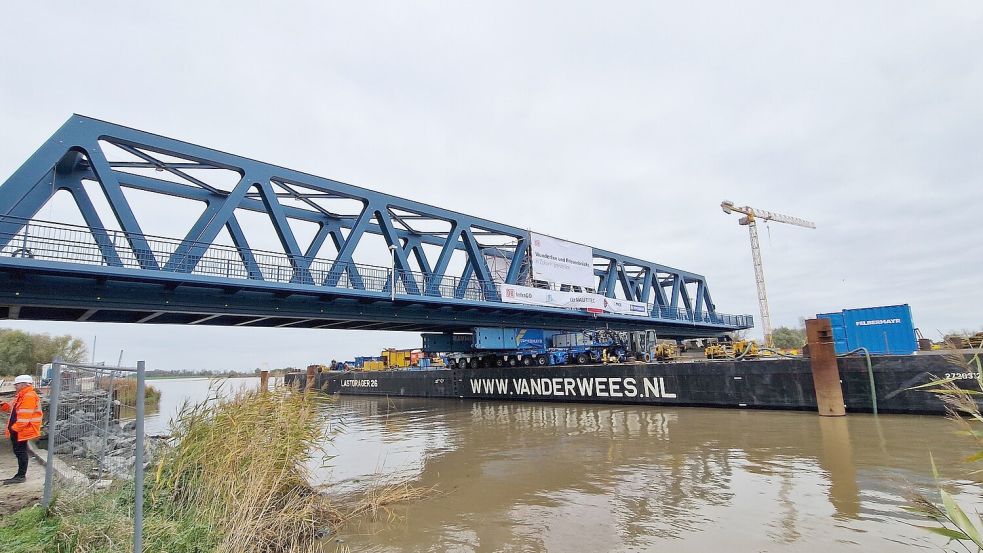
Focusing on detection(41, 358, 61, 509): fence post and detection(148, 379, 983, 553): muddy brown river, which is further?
detection(148, 379, 983, 553): muddy brown river

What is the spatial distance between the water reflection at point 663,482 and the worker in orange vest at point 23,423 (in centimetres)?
530

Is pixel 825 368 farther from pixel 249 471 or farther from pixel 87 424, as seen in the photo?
pixel 87 424

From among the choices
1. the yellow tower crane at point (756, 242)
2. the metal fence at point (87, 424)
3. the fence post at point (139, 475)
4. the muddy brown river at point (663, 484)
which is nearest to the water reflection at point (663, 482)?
the muddy brown river at point (663, 484)

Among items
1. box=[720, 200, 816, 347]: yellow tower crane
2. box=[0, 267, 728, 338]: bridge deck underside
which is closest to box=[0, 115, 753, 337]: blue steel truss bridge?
box=[0, 267, 728, 338]: bridge deck underside

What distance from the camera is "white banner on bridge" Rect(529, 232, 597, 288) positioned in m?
31.5

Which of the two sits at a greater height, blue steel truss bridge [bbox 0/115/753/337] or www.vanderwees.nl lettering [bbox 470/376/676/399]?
blue steel truss bridge [bbox 0/115/753/337]

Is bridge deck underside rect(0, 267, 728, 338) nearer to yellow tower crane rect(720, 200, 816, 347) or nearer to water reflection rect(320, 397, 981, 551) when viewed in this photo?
water reflection rect(320, 397, 981, 551)

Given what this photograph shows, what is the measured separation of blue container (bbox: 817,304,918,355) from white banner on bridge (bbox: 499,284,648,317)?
13407 mm

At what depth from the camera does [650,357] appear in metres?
33.8

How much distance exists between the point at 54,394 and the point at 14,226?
13.1 meters

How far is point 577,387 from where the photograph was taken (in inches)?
1060

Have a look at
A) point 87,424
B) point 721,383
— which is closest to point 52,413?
point 87,424

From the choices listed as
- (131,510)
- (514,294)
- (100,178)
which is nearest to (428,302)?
(514,294)

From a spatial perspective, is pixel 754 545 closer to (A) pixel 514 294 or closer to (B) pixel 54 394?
(B) pixel 54 394
